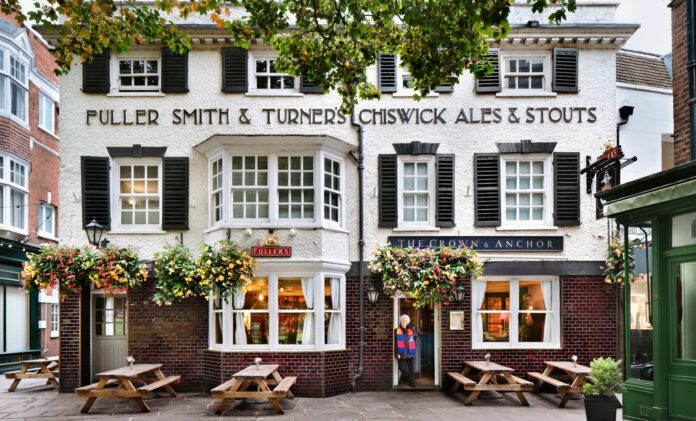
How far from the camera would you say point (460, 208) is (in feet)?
49.9

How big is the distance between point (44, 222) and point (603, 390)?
2005 cm

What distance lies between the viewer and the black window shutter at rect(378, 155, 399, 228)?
15.1 meters

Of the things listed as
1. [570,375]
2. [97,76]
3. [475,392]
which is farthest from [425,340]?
[97,76]

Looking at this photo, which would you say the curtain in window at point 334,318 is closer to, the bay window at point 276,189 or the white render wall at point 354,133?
the white render wall at point 354,133

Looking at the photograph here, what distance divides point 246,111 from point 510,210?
6.84 metres

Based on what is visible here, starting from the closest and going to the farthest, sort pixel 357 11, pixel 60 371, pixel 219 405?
pixel 357 11
pixel 219 405
pixel 60 371

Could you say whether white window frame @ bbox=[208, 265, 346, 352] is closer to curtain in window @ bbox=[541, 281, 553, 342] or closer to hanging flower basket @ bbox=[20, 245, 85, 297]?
hanging flower basket @ bbox=[20, 245, 85, 297]

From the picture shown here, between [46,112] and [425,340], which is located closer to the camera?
[425,340]

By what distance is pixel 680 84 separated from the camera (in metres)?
11.2

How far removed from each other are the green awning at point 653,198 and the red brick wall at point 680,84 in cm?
152

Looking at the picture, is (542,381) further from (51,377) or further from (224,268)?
(51,377)

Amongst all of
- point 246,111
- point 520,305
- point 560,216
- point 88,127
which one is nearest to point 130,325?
point 88,127

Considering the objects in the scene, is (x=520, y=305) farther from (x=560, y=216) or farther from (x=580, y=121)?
(x=580, y=121)

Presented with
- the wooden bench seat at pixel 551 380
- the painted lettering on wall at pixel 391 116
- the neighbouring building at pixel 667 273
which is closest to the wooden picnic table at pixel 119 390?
the painted lettering on wall at pixel 391 116
